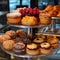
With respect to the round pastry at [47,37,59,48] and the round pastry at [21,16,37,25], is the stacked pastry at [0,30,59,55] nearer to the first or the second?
→ the round pastry at [47,37,59,48]

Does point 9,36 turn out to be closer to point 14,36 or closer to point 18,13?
point 14,36

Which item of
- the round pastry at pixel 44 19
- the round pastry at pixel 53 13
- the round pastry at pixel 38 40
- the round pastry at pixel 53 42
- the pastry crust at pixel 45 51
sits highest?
the round pastry at pixel 44 19

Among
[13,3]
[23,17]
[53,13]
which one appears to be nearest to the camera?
[23,17]

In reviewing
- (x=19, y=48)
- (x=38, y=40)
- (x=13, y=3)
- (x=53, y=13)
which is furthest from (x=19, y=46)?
(x=13, y=3)

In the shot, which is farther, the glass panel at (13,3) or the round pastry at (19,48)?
the glass panel at (13,3)

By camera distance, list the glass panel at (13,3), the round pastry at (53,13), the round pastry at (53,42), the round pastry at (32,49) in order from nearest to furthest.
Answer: the round pastry at (32,49)
the round pastry at (53,42)
the round pastry at (53,13)
the glass panel at (13,3)

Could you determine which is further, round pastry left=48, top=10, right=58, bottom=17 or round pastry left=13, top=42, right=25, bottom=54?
round pastry left=48, top=10, right=58, bottom=17

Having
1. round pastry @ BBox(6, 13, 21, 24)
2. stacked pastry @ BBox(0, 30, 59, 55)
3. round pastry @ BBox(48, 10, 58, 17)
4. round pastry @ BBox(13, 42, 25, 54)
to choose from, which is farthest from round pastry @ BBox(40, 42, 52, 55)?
round pastry @ BBox(48, 10, 58, 17)

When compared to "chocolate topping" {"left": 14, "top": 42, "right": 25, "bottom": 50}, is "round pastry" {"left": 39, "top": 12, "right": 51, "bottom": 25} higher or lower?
higher

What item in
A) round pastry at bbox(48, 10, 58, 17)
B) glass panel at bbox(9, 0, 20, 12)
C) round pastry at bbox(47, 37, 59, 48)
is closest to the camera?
round pastry at bbox(47, 37, 59, 48)

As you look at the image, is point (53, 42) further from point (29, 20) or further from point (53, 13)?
point (53, 13)

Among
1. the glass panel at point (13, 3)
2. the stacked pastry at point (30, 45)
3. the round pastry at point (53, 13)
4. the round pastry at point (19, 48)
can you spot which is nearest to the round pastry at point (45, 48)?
the stacked pastry at point (30, 45)

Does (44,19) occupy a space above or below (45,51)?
above

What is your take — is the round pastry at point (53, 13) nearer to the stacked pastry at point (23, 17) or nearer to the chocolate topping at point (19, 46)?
the stacked pastry at point (23, 17)
